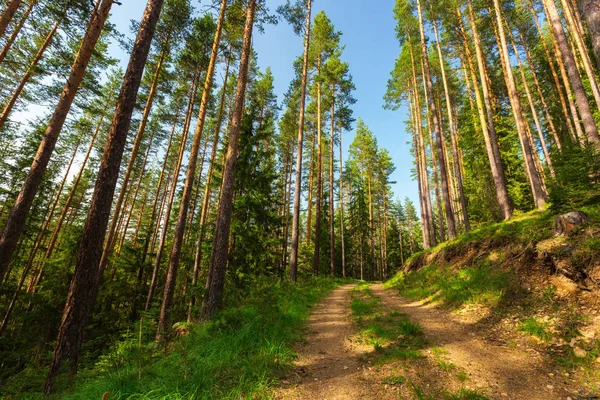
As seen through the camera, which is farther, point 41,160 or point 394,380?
point 41,160

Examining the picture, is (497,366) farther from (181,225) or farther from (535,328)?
(181,225)

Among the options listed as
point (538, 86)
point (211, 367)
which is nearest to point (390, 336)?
point (211, 367)

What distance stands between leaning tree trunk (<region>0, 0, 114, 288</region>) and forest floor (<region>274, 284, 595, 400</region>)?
768 centimetres

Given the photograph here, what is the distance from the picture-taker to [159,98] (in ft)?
52.3

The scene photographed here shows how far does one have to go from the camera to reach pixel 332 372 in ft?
12.4

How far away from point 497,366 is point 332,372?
2560 millimetres

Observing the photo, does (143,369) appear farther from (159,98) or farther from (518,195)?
(518,195)

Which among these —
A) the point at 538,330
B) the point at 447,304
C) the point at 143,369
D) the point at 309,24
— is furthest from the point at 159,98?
the point at 538,330

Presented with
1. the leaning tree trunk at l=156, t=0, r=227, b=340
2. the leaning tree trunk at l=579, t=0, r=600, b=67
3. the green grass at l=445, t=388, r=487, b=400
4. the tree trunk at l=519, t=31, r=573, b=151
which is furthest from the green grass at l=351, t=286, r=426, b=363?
the tree trunk at l=519, t=31, r=573, b=151

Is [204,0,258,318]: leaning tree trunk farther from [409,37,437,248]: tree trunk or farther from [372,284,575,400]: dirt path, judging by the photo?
[409,37,437,248]: tree trunk

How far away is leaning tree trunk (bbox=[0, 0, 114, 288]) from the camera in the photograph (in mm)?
6009

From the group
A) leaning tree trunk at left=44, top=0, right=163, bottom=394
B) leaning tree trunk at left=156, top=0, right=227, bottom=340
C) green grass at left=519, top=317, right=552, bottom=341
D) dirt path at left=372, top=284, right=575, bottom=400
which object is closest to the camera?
dirt path at left=372, top=284, right=575, bottom=400

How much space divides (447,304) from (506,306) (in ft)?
5.92

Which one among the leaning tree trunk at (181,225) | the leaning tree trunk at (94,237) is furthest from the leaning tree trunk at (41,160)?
the leaning tree trunk at (181,225)
